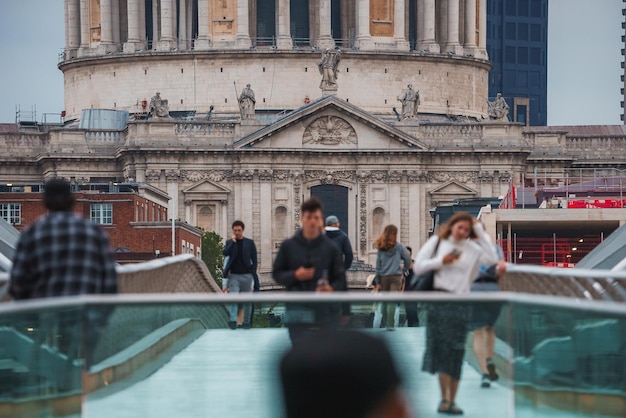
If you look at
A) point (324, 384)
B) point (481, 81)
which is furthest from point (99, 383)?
point (481, 81)

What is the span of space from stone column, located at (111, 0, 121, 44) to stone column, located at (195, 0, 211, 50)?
17.2 ft

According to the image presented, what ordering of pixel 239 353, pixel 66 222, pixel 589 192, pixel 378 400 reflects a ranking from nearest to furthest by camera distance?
pixel 378 400, pixel 239 353, pixel 66 222, pixel 589 192

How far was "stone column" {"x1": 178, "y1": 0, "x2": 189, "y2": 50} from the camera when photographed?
12281 centimetres

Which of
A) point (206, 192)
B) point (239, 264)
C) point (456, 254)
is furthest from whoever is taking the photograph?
point (206, 192)

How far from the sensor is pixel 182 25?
124 metres

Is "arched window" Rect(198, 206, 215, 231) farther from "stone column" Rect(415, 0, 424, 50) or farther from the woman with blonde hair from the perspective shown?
the woman with blonde hair

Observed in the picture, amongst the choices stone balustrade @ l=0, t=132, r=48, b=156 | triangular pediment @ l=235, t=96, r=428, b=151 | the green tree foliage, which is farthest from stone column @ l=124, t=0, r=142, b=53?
the green tree foliage

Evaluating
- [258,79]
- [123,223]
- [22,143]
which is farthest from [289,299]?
[258,79]

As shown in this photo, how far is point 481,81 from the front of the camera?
126 m

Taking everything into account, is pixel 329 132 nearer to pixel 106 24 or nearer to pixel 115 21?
pixel 106 24

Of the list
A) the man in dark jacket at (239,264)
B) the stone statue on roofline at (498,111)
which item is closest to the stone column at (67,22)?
the stone statue on roofline at (498,111)

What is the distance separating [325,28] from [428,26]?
6.10 m

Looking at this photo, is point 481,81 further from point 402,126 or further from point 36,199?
point 36,199

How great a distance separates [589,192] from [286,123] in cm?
2830
